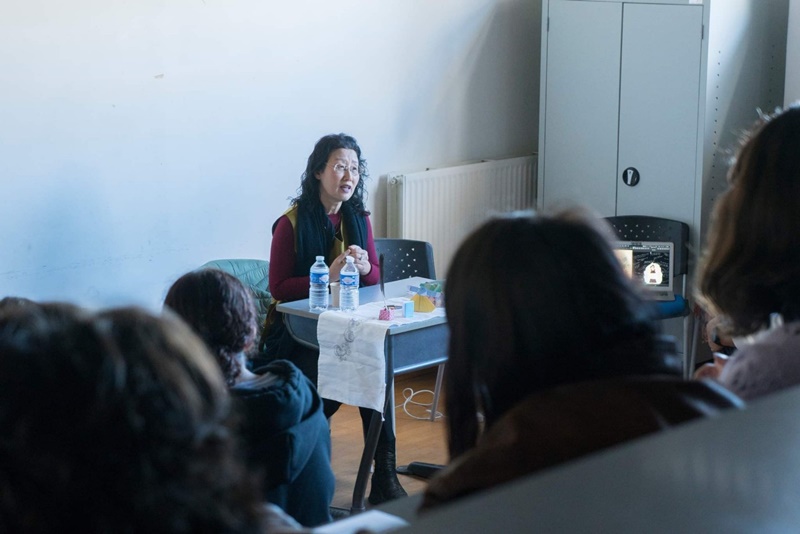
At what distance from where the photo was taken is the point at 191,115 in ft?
13.3

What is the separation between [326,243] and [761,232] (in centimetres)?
250

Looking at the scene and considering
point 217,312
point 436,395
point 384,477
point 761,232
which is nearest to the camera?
point 761,232

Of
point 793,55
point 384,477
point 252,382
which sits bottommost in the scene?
point 384,477

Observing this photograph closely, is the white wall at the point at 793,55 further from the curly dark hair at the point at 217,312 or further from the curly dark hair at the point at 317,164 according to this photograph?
the curly dark hair at the point at 217,312

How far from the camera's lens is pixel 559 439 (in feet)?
3.58

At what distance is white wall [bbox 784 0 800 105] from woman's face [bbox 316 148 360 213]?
7.67 feet

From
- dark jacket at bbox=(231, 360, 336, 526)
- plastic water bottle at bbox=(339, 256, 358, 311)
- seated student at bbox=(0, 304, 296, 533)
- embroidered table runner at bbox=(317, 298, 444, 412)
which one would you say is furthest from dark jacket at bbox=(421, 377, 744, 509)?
plastic water bottle at bbox=(339, 256, 358, 311)

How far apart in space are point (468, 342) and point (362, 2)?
144 inches

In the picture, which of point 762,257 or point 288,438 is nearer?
point 762,257

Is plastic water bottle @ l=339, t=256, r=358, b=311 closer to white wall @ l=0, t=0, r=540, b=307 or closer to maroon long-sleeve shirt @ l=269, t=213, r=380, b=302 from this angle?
maroon long-sleeve shirt @ l=269, t=213, r=380, b=302

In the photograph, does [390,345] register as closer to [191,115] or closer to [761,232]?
[191,115]

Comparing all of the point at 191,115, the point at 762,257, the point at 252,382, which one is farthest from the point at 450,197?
the point at 762,257

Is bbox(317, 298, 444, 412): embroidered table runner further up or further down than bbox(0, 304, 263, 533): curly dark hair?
further down

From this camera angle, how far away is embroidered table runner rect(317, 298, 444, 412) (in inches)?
131
